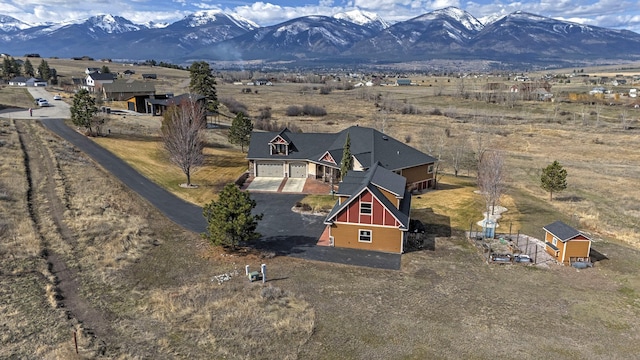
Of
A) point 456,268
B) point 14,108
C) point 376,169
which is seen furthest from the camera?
point 14,108

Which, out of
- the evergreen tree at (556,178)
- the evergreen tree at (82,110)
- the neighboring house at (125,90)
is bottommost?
the evergreen tree at (556,178)

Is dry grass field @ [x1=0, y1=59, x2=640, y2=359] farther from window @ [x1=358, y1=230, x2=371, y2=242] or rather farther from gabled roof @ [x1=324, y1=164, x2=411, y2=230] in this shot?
gabled roof @ [x1=324, y1=164, x2=411, y2=230]

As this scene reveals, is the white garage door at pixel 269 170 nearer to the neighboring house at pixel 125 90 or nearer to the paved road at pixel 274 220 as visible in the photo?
the paved road at pixel 274 220

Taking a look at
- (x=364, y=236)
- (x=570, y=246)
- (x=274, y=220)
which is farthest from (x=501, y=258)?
(x=274, y=220)

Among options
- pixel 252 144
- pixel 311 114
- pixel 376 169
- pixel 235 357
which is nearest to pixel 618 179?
pixel 376 169

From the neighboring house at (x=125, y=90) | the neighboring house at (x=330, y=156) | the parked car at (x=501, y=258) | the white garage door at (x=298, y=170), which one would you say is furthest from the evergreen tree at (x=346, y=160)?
the neighboring house at (x=125, y=90)

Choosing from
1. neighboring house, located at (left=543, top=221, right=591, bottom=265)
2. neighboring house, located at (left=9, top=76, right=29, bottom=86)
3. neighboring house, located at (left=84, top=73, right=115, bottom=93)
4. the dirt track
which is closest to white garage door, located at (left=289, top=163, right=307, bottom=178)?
the dirt track

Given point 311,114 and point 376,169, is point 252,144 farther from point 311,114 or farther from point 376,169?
point 311,114
